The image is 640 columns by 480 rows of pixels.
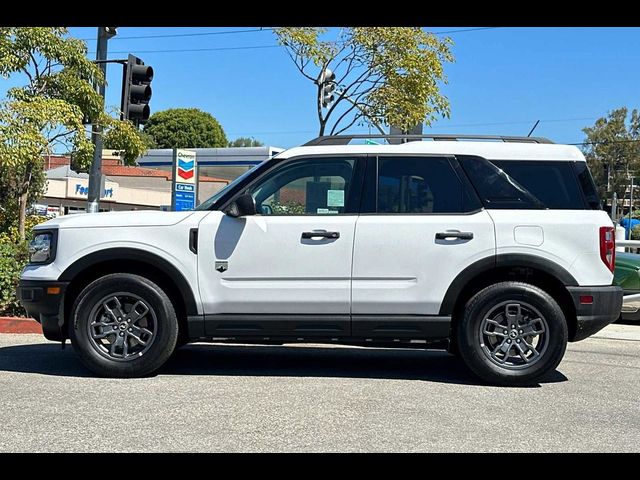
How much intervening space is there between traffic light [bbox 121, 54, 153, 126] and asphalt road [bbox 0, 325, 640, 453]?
457 centimetres

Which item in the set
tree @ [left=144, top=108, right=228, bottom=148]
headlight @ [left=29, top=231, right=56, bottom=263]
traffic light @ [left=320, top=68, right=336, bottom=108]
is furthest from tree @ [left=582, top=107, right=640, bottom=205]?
headlight @ [left=29, top=231, right=56, bottom=263]

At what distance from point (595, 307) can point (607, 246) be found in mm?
516

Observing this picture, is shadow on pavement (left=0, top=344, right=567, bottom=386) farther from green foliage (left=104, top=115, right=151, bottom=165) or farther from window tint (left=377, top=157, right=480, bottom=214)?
green foliage (left=104, top=115, right=151, bottom=165)

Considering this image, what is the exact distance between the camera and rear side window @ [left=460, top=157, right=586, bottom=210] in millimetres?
6180

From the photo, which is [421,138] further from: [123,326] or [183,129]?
[183,129]

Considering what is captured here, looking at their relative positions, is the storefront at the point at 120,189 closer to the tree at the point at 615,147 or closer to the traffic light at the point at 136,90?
the traffic light at the point at 136,90

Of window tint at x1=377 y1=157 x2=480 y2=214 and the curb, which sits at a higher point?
window tint at x1=377 y1=157 x2=480 y2=214

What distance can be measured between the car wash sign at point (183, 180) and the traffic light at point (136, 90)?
8.43 feet

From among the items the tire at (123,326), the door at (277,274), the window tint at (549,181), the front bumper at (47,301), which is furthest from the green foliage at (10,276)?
the window tint at (549,181)

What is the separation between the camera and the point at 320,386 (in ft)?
19.7

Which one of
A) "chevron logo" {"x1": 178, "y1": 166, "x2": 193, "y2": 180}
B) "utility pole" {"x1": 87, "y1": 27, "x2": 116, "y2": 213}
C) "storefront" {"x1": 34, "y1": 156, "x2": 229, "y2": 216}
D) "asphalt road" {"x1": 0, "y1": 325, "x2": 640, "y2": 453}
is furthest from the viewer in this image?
"storefront" {"x1": 34, "y1": 156, "x2": 229, "y2": 216}
